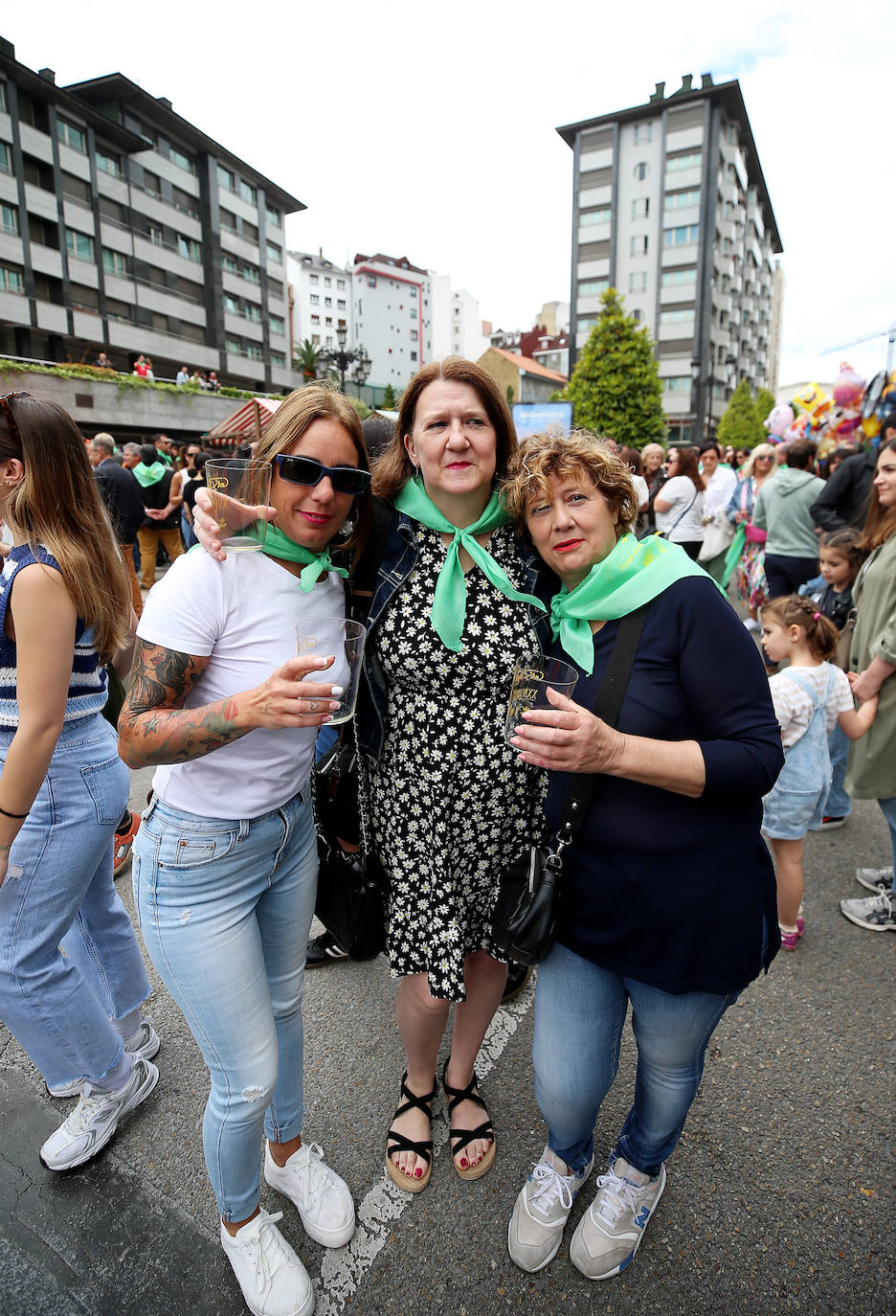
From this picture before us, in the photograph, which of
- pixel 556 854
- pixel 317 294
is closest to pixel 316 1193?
pixel 556 854

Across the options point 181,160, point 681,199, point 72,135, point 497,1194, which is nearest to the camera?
point 497,1194

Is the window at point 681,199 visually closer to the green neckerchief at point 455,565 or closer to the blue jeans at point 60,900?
the green neckerchief at point 455,565

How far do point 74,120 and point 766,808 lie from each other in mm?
49245

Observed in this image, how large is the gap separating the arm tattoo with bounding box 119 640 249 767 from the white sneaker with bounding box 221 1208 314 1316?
1.30 m

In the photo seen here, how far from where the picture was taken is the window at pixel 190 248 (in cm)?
4422

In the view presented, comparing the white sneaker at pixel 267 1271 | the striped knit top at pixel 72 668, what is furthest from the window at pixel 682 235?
the white sneaker at pixel 267 1271

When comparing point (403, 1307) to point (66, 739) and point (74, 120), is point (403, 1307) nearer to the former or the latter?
point (66, 739)

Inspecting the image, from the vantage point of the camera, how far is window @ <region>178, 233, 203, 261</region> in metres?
44.2

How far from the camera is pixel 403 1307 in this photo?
1.75 metres

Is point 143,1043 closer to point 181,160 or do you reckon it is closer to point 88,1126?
point 88,1126

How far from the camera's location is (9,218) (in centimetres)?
3319

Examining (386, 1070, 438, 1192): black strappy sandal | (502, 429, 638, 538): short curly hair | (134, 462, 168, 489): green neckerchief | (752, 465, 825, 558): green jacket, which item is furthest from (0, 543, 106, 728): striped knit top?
(134, 462, 168, 489): green neckerchief

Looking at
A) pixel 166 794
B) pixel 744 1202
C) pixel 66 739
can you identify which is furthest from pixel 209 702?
pixel 744 1202

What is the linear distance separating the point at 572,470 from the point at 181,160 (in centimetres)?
5603
